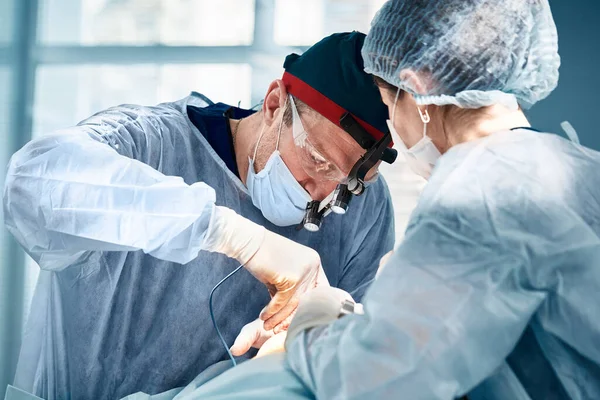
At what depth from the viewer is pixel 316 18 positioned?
221 centimetres

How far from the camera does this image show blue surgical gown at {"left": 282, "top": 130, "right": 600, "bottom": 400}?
944 millimetres

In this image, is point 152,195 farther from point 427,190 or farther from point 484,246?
point 484,246

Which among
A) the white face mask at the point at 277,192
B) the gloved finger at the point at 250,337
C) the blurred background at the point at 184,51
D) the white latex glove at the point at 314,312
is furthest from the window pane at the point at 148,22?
the white latex glove at the point at 314,312

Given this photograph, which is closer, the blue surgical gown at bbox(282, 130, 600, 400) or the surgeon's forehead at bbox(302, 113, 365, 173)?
the blue surgical gown at bbox(282, 130, 600, 400)

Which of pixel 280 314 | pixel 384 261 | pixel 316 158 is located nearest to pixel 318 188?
pixel 316 158

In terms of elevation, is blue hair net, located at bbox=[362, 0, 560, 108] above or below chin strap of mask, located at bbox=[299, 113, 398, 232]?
above

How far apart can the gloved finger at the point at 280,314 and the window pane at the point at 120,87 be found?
78 centimetres

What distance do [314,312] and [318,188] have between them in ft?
2.38

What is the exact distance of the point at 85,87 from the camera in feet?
6.77

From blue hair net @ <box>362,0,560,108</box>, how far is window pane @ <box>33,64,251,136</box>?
99 centimetres

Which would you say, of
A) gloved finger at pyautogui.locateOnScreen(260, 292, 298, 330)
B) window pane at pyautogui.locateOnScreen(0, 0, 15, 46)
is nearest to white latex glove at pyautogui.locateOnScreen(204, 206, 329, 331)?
gloved finger at pyautogui.locateOnScreen(260, 292, 298, 330)

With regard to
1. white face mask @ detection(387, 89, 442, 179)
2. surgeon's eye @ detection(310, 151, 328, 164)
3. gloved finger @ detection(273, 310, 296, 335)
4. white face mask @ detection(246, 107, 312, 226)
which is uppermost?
white face mask @ detection(387, 89, 442, 179)

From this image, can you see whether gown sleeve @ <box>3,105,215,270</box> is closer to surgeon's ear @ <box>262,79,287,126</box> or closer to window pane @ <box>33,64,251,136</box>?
surgeon's ear @ <box>262,79,287,126</box>

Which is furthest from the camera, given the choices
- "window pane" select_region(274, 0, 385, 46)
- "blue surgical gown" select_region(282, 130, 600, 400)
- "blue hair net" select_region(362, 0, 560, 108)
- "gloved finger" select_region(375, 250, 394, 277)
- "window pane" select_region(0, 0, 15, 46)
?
"window pane" select_region(274, 0, 385, 46)
